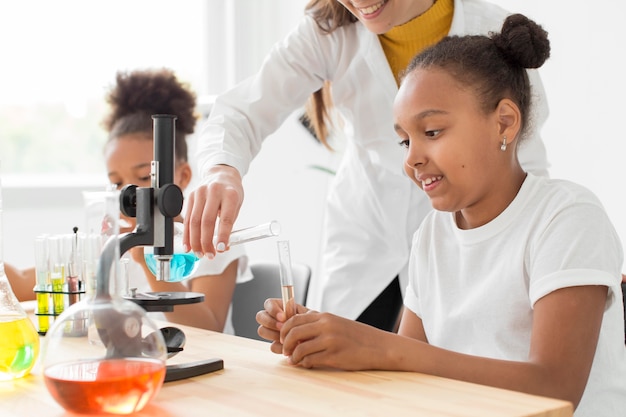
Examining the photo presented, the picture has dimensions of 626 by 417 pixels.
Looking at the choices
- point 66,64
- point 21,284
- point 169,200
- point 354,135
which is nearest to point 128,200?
point 169,200

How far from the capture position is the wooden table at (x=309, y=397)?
2.89 feet

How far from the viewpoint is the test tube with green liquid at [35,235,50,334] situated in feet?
4.67

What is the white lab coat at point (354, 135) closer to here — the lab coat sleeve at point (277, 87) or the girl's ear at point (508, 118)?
the lab coat sleeve at point (277, 87)

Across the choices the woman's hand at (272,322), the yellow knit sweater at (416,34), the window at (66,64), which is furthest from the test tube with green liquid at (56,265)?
the window at (66,64)

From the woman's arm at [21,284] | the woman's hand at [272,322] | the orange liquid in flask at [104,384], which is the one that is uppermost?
the woman's arm at [21,284]

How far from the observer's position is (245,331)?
6.87 feet

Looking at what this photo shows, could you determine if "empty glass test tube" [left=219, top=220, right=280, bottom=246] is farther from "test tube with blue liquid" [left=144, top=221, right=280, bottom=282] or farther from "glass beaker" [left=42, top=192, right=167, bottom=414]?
"glass beaker" [left=42, top=192, right=167, bottom=414]

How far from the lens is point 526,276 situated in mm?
1289

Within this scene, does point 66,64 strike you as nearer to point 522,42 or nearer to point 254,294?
point 254,294

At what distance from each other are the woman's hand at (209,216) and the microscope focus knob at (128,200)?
0.17m

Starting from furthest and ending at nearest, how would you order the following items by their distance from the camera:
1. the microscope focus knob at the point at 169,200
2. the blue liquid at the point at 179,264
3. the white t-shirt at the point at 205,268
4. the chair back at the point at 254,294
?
the chair back at the point at 254,294 < the white t-shirt at the point at 205,268 < the blue liquid at the point at 179,264 < the microscope focus knob at the point at 169,200

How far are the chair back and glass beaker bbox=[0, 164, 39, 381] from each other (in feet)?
3.27

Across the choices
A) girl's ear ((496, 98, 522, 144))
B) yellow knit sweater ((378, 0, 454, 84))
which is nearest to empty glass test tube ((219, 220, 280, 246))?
girl's ear ((496, 98, 522, 144))

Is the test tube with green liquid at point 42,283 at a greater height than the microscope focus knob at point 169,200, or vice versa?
the microscope focus knob at point 169,200
